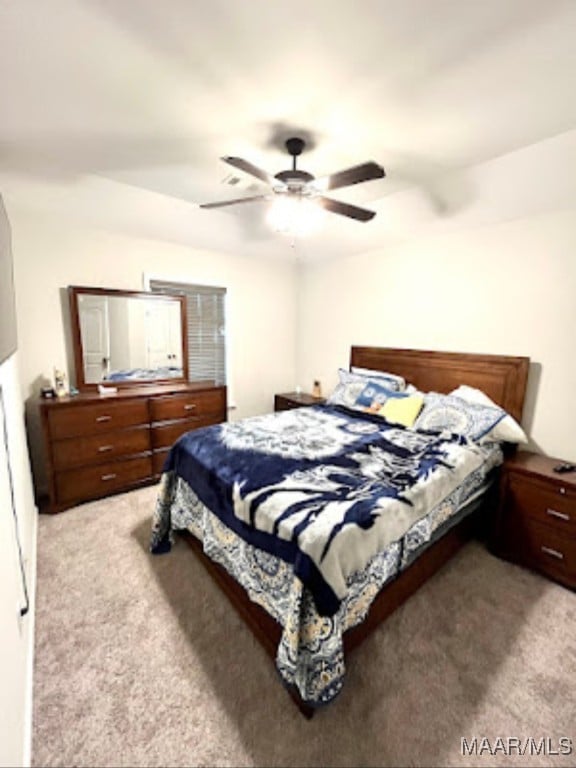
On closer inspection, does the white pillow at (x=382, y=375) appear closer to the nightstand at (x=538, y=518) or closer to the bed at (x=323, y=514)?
the bed at (x=323, y=514)

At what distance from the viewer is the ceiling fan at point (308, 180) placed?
1.55 meters

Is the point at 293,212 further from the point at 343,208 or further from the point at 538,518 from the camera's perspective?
the point at 538,518

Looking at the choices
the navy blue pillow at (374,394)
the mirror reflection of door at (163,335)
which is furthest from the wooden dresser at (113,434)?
the navy blue pillow at (374,394)

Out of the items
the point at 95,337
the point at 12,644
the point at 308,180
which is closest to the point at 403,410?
the point at 308,180

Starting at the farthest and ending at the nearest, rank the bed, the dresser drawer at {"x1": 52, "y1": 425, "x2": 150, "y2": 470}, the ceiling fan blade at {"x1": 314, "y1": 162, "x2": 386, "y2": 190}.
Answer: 1. the dresser drawer at {"x1": 52, "y1": 425, "x2": 150, "y2": 470}
2. the ceiling fan blade at {"x1": 314, "y1": 162, "x2": 386, "y2": 190}
3. the bed

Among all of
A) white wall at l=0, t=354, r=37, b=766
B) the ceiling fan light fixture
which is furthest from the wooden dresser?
the ceiling fan light fixture

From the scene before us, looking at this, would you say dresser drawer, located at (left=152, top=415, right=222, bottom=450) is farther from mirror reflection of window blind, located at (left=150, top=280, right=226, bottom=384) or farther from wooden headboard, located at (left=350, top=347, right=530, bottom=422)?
wooden headboard, located at (left=350, top=347, right=530, bottom=422)

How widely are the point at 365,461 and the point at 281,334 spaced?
2.73m

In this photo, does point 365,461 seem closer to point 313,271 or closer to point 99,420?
point 99,420

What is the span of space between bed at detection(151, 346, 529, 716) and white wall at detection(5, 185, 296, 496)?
61.4 inches

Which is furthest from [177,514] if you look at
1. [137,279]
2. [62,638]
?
[137,279]

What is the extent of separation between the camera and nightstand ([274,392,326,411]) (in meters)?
3.91

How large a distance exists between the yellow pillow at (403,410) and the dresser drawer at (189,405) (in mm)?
1627

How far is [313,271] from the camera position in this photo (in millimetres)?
4250
